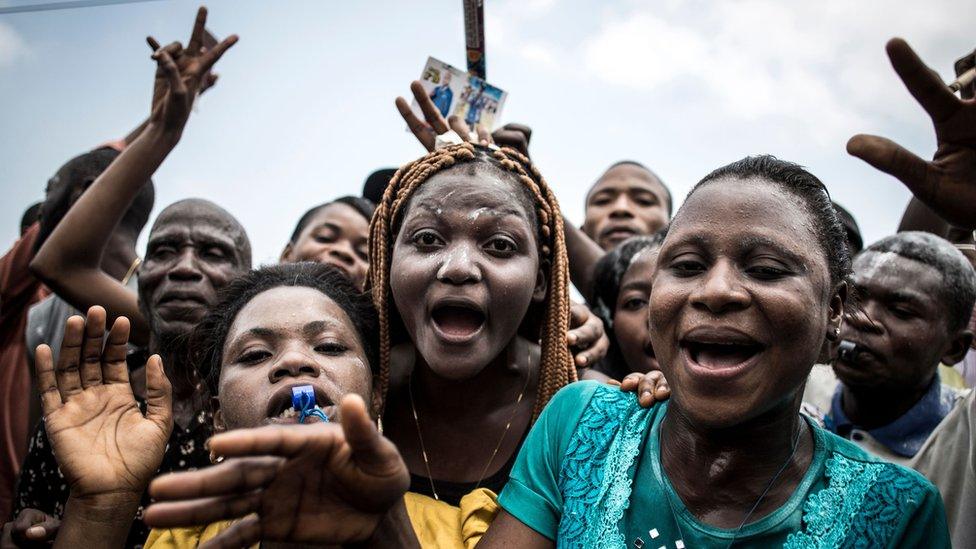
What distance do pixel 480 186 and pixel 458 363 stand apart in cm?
60

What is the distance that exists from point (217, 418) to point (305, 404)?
20.2 inches

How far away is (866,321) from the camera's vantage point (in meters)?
3.13

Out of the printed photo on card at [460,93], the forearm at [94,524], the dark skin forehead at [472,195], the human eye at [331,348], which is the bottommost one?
the forearm at [94,524]

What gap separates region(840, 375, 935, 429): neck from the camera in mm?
3242

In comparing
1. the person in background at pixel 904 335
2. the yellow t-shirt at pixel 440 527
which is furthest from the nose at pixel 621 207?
the yellow t-shirt at pixel 440 527

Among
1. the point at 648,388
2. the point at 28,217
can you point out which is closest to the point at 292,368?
the point at 648,388

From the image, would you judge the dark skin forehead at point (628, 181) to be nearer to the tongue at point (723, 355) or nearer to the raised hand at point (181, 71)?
the raised hand at point (181, 71)

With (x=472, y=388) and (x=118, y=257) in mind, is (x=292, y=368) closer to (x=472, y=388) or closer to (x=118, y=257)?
(x=472, y=388)

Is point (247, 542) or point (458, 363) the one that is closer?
point (247, 542)

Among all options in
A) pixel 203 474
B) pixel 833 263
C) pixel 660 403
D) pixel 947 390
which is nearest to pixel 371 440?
pixel 203 474

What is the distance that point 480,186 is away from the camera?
8.74ft

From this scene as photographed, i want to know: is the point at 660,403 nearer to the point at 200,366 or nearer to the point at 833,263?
the point at 833,263

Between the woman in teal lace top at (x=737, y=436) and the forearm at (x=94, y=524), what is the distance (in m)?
0.93

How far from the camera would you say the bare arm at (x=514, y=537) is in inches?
71.8
